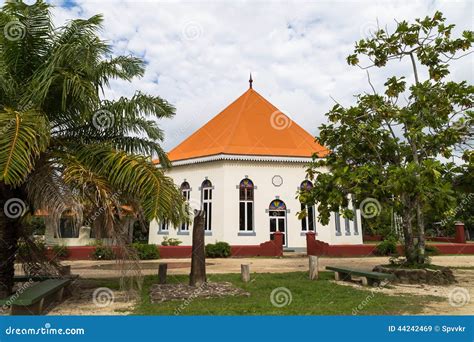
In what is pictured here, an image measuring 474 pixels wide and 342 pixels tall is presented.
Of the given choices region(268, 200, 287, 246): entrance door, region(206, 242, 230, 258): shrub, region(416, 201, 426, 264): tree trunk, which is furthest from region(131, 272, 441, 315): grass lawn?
region(268, 200, 287, 246): entrance door

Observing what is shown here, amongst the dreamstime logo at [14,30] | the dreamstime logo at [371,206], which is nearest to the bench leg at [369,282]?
the dreamstime logo at [371,206]

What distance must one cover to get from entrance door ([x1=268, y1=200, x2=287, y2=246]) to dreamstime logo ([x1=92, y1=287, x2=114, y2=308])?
43.9 feet

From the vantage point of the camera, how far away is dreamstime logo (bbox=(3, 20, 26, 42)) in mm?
7297

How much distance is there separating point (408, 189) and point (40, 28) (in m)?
9.23

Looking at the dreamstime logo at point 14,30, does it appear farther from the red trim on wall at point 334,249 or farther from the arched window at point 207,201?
the red trim on wall at point 334,249

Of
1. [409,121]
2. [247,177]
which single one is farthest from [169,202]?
[247,177]

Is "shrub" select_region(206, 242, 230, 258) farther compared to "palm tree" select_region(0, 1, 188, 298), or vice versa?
"shrub" select_region(206, 242, 230, 258)

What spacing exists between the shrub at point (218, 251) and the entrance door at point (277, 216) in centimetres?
372

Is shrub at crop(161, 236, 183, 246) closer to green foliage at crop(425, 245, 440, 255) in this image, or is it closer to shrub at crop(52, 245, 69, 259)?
shrub at crop(52, 245, 69, 259)

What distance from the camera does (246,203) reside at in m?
21.6

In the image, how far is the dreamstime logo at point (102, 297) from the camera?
7.82m

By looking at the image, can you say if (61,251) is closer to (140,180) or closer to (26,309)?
(26,309)

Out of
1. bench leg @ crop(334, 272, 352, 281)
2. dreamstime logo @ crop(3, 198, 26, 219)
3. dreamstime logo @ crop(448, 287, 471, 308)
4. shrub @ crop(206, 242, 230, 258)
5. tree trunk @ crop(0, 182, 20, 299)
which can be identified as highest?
dreamstime logo @ crop(3, 198, 26, 219)

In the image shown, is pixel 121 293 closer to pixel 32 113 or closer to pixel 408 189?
pixel 32 113
